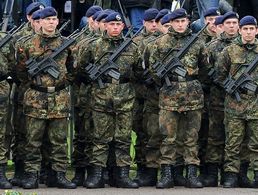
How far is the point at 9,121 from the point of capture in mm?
17266

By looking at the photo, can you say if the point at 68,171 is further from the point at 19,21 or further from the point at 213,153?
the point at 19,21

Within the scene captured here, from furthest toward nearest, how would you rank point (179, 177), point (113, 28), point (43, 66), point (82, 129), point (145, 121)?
point (145, 121) < point (82, 129) < point (179, 177) < point (113, 28) < point (43, 66)

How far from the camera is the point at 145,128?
1783cm

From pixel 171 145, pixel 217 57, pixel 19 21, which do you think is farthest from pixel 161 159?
pixel 19 21

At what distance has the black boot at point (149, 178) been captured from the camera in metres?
17.5

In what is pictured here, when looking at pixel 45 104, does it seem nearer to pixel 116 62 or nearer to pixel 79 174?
pixel 116 62

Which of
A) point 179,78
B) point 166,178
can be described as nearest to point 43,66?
point 179,78

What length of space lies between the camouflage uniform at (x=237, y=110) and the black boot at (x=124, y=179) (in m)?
1.21

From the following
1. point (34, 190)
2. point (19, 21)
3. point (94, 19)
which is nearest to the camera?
point (34, 190)

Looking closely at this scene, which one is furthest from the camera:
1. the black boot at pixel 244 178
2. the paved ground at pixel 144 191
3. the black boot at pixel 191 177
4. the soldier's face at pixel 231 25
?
the soldier's face at pixel 231 25

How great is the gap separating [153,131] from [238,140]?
1.18 m

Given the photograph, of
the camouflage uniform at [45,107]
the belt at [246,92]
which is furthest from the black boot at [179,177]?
the camouflage uniform at [45,107]

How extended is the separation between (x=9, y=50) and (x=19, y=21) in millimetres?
5330

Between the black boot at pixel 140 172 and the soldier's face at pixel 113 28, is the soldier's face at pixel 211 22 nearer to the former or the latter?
the soldier's face at pixel 113 28
